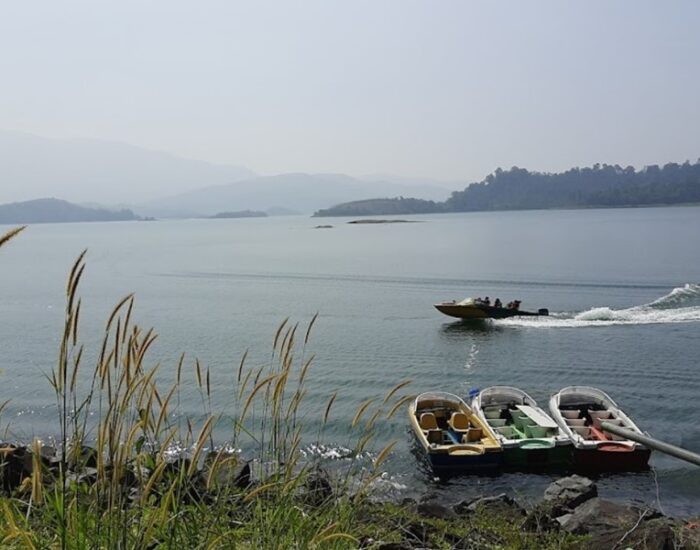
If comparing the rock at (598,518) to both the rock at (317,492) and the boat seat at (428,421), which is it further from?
the boat seat at (428,421)

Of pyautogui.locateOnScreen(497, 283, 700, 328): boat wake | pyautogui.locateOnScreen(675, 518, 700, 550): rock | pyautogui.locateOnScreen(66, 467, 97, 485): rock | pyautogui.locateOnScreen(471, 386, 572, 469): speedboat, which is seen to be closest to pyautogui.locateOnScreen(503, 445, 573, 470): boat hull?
pyautogui.locateOnScreen(471, 386, 572, 469): speedboat

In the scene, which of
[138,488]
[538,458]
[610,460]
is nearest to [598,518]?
[538,458]

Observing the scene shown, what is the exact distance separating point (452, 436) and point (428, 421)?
29.6 inches

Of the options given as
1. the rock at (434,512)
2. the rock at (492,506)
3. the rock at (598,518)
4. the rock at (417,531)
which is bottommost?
the rock at (492,506)

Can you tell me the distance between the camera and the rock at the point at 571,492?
12.4 m

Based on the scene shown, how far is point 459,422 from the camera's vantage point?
57.2 ft

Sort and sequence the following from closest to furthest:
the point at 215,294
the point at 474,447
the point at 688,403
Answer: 1. the point at 474,447
2. the point at 688,403
3. the point at 215,294

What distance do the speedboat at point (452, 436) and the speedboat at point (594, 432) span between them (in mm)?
1983

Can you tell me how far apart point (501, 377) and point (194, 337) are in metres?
14.2

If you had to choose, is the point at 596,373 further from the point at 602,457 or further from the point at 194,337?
Answer: the point at 194,337

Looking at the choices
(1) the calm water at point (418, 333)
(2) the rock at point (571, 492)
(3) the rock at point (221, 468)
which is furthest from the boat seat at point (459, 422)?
(3) the rock at point (221, 468)

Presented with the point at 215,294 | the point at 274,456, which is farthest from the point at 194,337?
the point at 274,456

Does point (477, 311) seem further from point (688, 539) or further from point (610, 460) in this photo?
point (688, 539)

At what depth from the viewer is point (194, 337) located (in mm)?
30984
